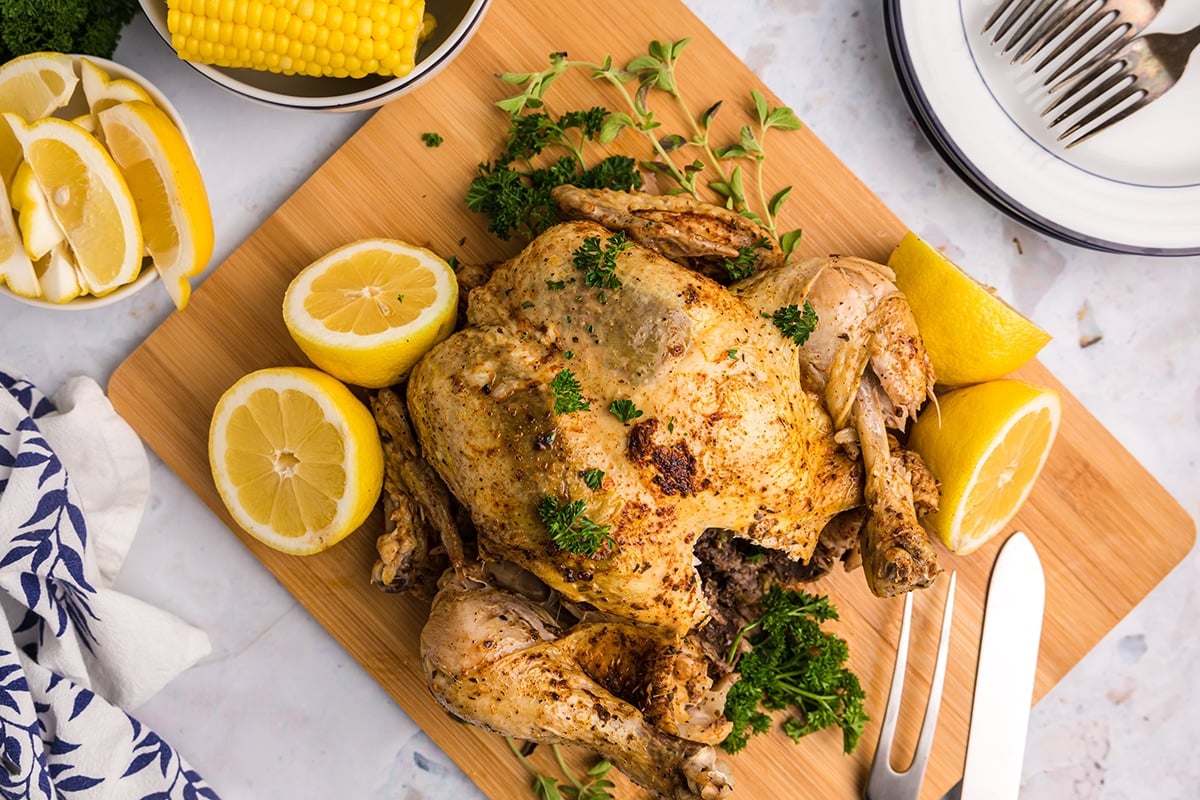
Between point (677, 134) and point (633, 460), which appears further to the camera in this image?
point (677, 134)

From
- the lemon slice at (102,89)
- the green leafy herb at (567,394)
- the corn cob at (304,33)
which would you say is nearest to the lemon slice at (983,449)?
the green leafy herb at (567,394)

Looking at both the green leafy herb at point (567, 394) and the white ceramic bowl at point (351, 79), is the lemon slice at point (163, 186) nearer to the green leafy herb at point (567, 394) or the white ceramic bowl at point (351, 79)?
the white ceramic bowl at point (351, 79)

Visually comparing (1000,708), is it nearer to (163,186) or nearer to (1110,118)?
(1110,118)

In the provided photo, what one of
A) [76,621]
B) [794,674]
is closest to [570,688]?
[794,674]

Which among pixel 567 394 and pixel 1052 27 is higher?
pixel 1052 27

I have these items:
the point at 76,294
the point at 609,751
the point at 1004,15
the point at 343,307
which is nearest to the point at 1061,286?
the point at 1004,15

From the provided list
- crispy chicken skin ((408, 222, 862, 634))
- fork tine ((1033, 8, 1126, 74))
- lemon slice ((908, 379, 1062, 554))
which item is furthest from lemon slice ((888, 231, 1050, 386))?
fork tine ((1033, 8, 1126, 74))

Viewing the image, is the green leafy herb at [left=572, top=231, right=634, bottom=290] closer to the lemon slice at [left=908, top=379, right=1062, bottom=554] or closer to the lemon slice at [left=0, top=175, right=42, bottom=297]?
the lemon slice at [left=908, top=379, right=1062, bottom=554]
